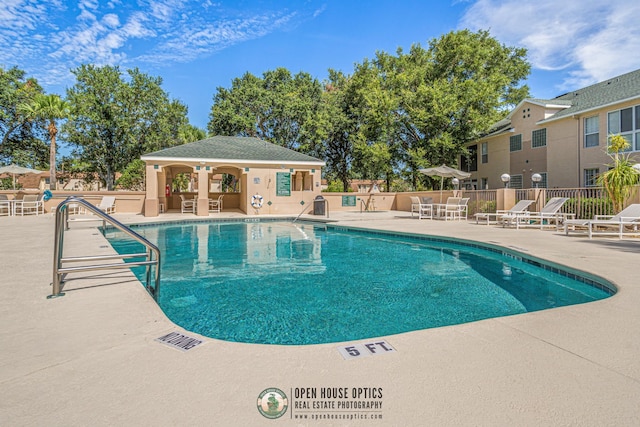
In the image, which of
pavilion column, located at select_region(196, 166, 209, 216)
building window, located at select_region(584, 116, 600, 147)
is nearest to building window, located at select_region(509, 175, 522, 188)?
building window, located at select_region(584, 116, 600, 147)

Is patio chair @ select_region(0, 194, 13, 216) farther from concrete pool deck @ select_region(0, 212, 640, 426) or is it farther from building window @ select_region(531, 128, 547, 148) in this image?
building window @ select_region(531, 128, 547, 148)

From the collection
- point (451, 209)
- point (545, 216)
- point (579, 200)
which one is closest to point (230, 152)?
point (451, 209)

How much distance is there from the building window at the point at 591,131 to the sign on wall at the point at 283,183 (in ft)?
51.1

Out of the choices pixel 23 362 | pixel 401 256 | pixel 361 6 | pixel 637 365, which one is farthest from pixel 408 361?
pixel 361 6

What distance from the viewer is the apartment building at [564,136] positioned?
15.8 m

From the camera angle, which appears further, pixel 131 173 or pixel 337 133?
pixel 337 133

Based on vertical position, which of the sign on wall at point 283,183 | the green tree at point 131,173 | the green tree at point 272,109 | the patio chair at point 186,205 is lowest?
the patio chair at point 186,205

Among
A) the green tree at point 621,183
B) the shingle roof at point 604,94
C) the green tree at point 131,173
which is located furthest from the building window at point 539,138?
the green tree at point 131,173

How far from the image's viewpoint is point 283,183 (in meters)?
19.3

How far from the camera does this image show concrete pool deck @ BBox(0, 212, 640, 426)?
5.20 feet

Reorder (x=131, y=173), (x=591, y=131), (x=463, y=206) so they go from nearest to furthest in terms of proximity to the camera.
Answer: (x=463, y=206) < (x=591, y=131) < (x=131, y=173)

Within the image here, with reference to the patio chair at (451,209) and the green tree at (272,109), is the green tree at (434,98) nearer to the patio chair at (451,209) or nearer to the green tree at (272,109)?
the green tree at (272,109)

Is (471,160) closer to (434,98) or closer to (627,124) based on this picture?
(434,98)

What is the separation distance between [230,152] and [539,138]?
1814 centimetres
